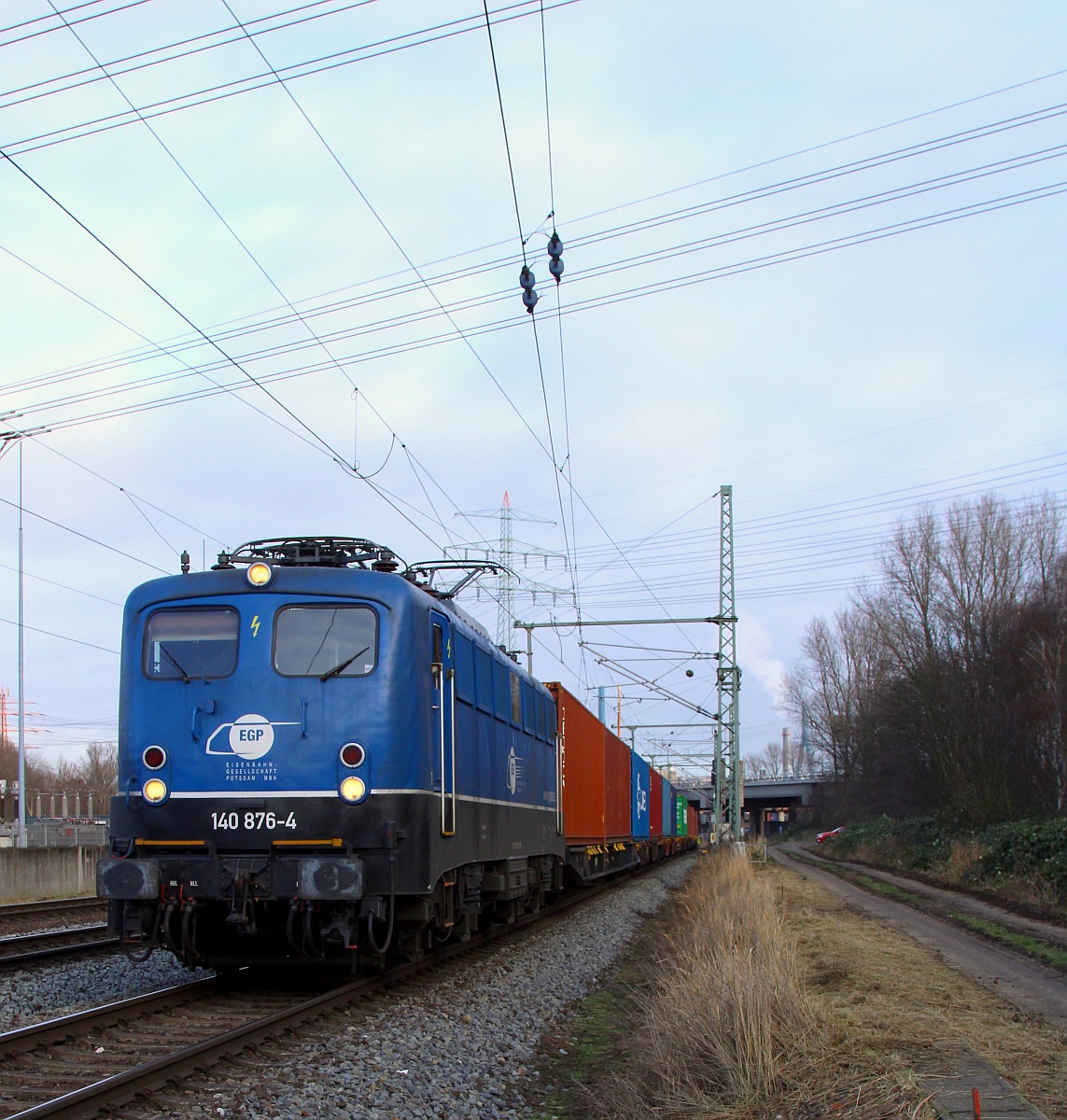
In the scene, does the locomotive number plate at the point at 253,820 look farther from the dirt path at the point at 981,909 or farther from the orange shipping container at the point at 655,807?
the orange shipping container at the point at 655,807

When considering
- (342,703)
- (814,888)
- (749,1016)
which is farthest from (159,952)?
(814,888)

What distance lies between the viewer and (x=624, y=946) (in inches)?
546

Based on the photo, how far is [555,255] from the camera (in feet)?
38.8

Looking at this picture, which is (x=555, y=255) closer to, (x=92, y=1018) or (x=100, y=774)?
(x=92, y=1018)

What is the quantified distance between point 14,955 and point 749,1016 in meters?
7.81

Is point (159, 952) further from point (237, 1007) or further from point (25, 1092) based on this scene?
point (25, 1092)

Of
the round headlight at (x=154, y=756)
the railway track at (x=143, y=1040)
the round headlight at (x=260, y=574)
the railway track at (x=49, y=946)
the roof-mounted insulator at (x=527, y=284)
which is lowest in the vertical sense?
the railway track at (x=49, y=946)

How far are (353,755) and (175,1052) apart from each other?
8.15 feet

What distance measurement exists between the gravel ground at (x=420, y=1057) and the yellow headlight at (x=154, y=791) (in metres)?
2.17

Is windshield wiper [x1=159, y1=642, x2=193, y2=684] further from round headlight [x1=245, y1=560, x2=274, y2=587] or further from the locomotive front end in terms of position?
round headlight [x1=245, y1=560, x2=274, y2=587]

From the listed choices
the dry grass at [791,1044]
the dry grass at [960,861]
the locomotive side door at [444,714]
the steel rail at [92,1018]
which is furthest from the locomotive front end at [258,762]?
the dry grass at [960,861]

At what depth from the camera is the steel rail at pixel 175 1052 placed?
532 centimetres

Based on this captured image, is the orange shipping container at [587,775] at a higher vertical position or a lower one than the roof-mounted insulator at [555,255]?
lower

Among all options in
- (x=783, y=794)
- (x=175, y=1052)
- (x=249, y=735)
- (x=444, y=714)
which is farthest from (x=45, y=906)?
(x=783, y=794)
